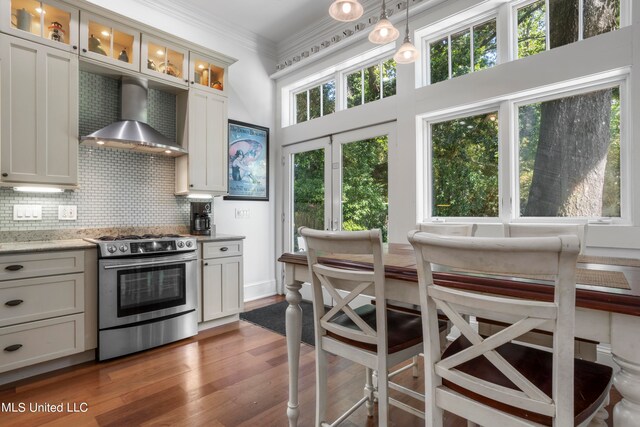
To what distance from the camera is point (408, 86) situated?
10.7 feet

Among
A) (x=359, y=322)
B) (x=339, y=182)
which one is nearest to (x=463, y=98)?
(x=339, y=182)

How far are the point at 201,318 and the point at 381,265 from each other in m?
2.45

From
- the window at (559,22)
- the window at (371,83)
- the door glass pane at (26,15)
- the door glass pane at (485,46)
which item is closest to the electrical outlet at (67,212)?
the door glass pane at (26,15)

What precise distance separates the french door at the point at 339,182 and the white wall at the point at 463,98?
0.15 m

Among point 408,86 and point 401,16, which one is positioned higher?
point 401,16

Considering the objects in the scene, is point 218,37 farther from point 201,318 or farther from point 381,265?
point 381,265

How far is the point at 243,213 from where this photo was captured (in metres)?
4.25

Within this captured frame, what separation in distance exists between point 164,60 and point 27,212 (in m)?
1.82

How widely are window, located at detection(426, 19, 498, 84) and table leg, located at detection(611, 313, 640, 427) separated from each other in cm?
264

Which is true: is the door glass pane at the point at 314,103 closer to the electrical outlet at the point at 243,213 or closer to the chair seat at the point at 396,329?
the electrical outlet at the point at 243,213

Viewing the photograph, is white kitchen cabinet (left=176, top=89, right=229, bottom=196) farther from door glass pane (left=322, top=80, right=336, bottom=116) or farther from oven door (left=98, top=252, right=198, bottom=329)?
door glass pane (left=322, top=80, right=336, bottom=116)

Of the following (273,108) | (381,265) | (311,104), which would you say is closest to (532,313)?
(381,265)

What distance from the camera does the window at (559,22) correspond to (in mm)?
2375

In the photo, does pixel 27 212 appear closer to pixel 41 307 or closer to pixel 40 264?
pixel 40 264
